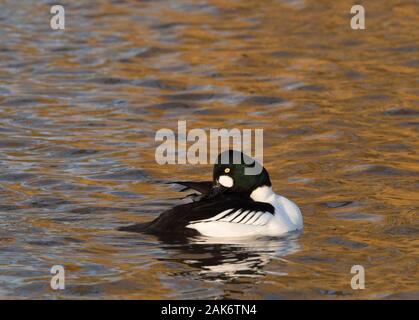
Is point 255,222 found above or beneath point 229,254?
above

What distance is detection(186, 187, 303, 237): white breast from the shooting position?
407 inches

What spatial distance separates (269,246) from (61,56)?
350 inches

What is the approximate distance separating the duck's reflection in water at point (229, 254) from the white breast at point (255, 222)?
0.22 feet

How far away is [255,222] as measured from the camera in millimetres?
10469

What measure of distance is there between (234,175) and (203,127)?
14.0 feet

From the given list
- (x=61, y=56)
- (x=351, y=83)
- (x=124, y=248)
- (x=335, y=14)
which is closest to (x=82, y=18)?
(x=61, y=56)

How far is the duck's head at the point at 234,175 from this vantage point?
10672 millimetres

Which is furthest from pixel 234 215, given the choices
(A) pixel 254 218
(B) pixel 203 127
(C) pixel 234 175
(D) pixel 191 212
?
(B) pixel 203 127

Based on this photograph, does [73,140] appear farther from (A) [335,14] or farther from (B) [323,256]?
(A) [335,14]

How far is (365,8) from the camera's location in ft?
63.7

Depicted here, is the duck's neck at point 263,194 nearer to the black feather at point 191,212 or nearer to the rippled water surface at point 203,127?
the black feather at point 191,212

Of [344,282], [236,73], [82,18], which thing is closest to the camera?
[344,282]

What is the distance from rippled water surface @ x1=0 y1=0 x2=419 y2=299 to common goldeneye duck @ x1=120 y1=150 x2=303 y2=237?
0.46 feet

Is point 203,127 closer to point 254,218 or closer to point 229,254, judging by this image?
point 254,218
